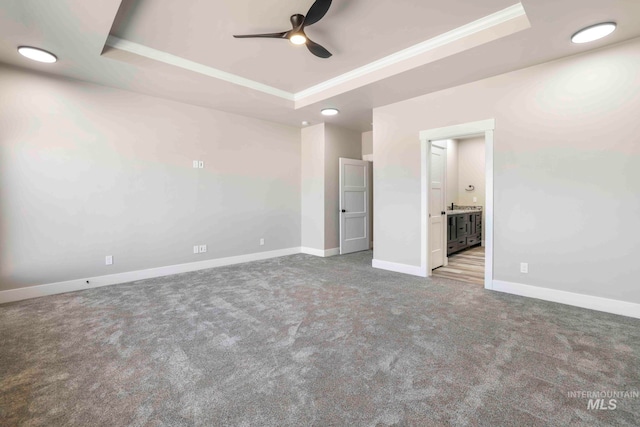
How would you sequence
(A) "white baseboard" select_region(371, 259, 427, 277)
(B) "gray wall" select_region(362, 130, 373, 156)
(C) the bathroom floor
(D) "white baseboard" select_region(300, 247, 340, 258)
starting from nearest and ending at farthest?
1. (C) the bathroom floor
2. (A) "white baseboard" select_region(371, 259, 427, 277)
3. (D) "white baseboard" select_region(300, 247, 340, 258)
4. (B) "gray wall" select_region(362, 130, 373, 156)

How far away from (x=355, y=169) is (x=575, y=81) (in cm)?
365

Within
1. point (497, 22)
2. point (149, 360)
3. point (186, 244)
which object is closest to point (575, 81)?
point (497, 22)

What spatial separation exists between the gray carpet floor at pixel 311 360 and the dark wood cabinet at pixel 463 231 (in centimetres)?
229

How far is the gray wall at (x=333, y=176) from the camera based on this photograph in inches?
228

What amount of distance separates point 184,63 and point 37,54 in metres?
1.38

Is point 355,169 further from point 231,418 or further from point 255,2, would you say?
point 231,418

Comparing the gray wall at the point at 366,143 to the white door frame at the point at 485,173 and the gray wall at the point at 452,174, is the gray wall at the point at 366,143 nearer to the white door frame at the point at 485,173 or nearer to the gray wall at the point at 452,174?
the gray wall at the point at 452,174

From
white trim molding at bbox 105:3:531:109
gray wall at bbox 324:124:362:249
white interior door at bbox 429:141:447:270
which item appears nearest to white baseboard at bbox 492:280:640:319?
white interior door at bbox 429:141:447:270

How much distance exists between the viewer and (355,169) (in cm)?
608

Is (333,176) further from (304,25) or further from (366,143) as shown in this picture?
(304,25)

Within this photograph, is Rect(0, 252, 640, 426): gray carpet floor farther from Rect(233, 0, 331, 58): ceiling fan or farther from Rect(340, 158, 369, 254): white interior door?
Rect(233, 0, 331, 58): ceiling fan

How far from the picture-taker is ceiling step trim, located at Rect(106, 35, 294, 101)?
3092 mm

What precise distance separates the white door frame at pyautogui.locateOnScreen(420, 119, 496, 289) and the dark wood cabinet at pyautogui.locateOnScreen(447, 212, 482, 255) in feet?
5.09

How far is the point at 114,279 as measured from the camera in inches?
155
